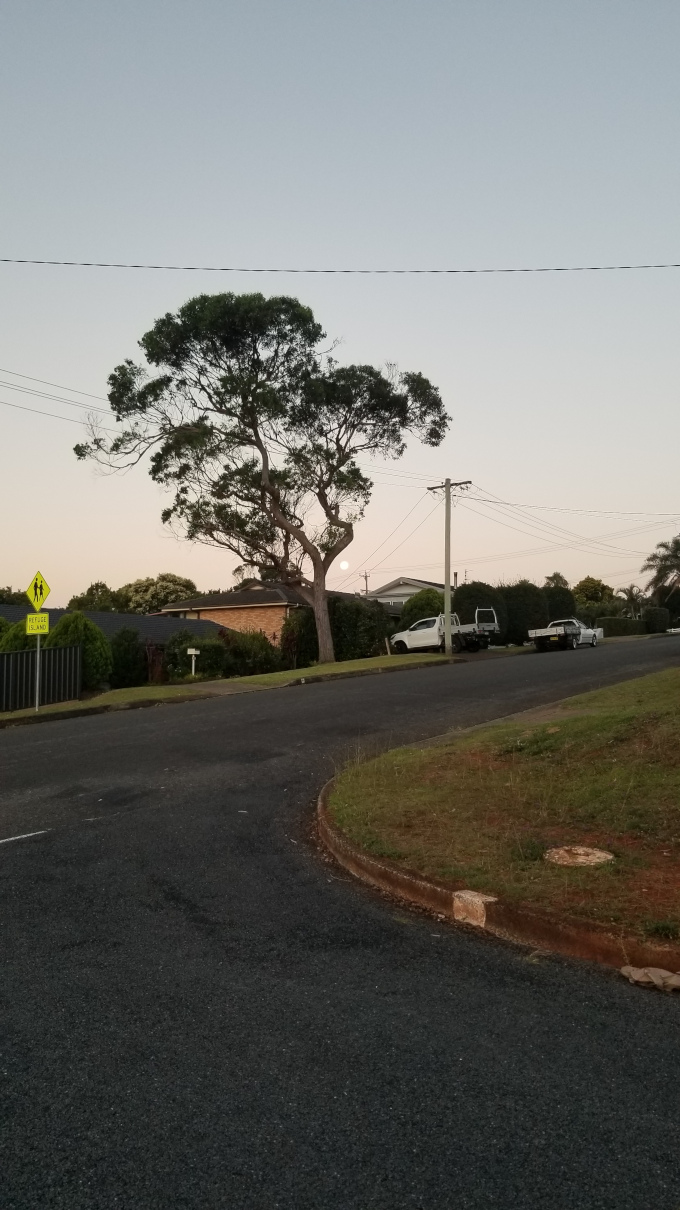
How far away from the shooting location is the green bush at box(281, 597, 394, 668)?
131 ft

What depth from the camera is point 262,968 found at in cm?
499

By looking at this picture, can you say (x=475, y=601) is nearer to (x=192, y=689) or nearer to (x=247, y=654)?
(x=247, y=654)

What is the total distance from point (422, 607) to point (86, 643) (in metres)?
22.6

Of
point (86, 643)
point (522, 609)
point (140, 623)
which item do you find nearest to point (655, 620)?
point (522, 609)

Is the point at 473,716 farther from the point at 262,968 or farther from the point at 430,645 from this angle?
the point at 430,645

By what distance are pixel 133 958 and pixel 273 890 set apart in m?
1.61

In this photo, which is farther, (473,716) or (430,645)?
(430,645)

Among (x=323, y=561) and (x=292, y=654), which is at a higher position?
(x=323, y=561)

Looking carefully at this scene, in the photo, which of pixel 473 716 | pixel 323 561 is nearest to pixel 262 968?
pixel 473 716

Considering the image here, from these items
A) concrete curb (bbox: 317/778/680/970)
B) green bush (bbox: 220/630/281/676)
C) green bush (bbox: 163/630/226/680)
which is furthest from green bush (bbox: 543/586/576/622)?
concrete curb (bbox: 317/778/680/970)

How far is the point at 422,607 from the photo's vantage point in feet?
146

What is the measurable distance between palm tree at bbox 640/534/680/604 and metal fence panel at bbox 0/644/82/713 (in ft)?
190

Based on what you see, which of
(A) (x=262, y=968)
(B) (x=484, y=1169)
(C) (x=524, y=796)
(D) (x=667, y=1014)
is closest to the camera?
(B) (x=484, y=1169)

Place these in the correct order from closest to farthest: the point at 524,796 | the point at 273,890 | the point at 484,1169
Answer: the point at 484,1169
the point at 273,890
the point at 524,796
